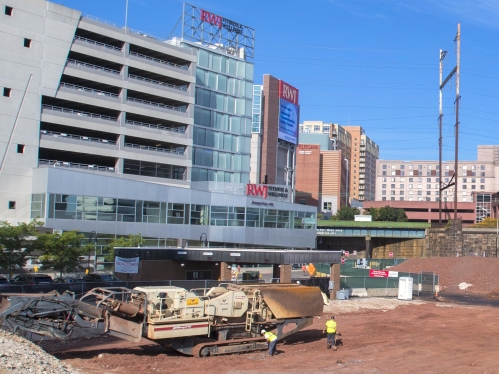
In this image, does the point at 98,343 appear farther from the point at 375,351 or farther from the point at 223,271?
the point at 223,271

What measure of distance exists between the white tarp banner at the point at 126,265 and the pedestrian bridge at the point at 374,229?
7137cm

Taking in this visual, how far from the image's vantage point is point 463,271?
69750mm

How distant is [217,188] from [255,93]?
118 feet

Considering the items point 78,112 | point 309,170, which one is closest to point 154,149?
point 78,112

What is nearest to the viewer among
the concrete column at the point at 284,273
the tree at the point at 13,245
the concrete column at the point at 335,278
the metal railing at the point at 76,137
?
the tree at the point at 13,245

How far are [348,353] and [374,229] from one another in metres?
85.3

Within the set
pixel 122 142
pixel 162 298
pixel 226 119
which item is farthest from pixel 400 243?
pixel 162 298

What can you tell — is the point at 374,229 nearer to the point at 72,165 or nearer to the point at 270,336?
the point at 72,165

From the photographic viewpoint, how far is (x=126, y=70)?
221ft

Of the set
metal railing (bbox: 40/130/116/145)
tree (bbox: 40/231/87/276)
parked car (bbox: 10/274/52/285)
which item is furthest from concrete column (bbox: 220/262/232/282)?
metal railing (bbox: 40/130/116/145)

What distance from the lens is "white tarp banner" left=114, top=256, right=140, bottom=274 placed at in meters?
40.9

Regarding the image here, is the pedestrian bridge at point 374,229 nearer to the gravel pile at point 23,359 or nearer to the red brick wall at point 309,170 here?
the red brick wall at point 309,170

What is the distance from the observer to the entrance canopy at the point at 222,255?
42.3m

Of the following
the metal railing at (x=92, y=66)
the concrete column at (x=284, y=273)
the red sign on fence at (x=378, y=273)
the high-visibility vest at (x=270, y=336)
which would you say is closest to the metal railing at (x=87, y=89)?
the metal railing at (x=92, y=66)
